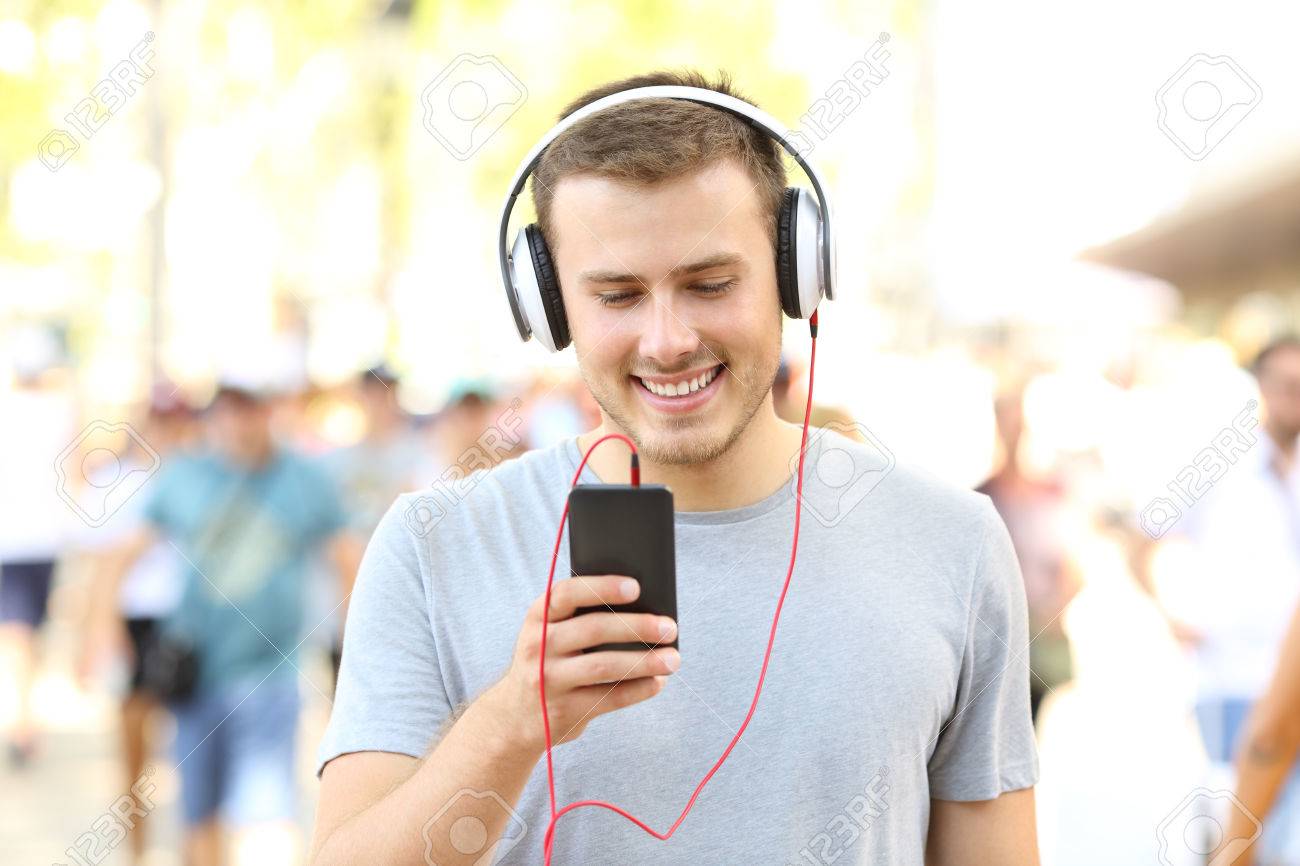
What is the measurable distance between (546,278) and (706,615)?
2.11ft

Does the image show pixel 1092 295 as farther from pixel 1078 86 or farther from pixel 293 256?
pixel 293 256

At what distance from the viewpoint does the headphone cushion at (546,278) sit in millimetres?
2367

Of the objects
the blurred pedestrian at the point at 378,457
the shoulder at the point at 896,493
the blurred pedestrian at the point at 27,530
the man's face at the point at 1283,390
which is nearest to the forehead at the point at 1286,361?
the man's face at the point at 1283,390

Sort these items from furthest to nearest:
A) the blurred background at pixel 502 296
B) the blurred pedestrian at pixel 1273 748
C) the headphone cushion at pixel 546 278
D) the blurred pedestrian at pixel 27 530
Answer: the blurred pedestrian at pixel 27 530, the blurred background at pixel 502 296, the blurred pedestrian at pixel 1273 748, the headphone cushion at pixel 546 278

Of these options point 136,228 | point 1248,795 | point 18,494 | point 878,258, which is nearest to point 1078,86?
point 878,258

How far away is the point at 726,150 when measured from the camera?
221 cm

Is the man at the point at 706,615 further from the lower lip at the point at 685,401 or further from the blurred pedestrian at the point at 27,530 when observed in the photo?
the blurred pedestrian at the point at 27,530

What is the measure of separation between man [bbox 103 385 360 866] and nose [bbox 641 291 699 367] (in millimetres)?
3511

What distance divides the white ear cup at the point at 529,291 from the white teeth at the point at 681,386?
0.99ft

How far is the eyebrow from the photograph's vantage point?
2131 millimetres

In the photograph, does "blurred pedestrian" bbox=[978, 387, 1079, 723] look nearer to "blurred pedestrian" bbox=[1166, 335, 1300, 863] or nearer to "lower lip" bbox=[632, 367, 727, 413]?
"blurred pedestrian" bbox=[1166, 335, 1300, 863]

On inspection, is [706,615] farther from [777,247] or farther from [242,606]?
[242,606]

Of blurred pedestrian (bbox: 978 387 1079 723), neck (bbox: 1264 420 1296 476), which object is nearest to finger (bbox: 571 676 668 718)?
neck (bbox: 1264 420 1296 476)

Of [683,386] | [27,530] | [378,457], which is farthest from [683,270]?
[27,530]
